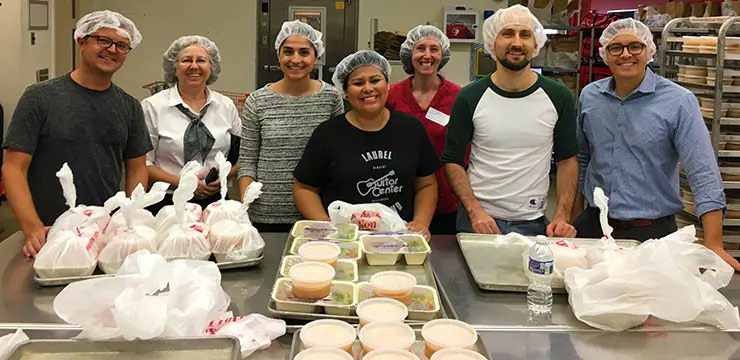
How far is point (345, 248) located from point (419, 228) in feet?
1.38

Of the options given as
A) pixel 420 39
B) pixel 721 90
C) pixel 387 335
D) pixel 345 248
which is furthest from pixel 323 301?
pixel 721 90

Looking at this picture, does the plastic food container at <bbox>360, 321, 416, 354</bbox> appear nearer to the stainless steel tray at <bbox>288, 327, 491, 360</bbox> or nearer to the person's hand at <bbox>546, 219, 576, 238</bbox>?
the stainless steel tray at <bbox>288, 327, 491, 360</bbox>

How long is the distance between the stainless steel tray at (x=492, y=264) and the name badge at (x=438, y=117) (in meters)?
0.84

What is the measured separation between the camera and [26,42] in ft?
15.8

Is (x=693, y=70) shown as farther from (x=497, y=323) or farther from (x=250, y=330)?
(x=250, y=330)

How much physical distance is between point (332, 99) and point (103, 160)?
96 cm

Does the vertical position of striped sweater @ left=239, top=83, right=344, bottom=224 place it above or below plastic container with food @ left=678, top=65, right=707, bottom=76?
below

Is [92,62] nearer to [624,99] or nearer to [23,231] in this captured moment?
[23,231]

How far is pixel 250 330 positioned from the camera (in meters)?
1.45

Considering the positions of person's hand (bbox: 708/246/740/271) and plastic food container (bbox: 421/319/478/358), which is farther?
person's hand (bbox: 708/246/740/271)

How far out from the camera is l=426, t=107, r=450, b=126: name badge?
9.41ft

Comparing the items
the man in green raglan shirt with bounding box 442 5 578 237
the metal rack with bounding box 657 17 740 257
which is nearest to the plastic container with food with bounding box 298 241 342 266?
the man in green raglan shirt with bounding box 442 5 578 237

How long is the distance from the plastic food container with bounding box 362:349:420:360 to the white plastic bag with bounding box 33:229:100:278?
0.91 m

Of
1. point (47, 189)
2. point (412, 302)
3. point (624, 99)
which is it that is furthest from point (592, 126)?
point (47, 189)
